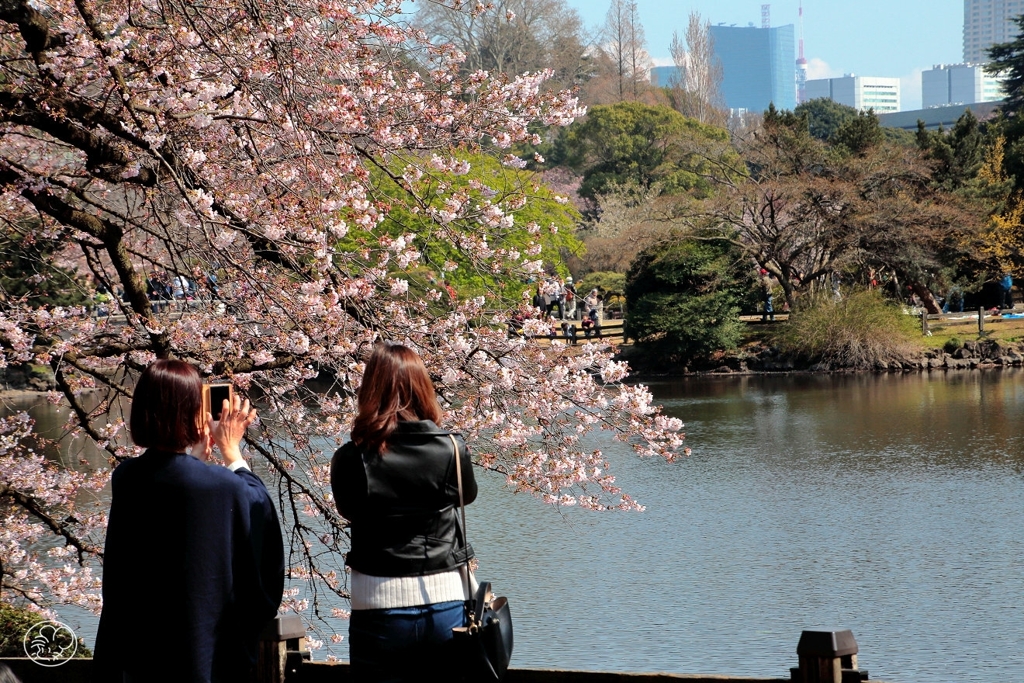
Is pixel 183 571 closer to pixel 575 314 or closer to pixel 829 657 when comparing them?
pixel 829 657

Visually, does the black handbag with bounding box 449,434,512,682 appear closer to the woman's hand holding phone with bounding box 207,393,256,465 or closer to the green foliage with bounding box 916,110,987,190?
the woman's hand holding phone with bounding box 207,393,256,465

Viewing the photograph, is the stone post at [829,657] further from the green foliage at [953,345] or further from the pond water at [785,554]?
the green foliage at [953,345]

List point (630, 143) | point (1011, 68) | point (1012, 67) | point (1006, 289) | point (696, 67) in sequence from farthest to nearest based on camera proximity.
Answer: point (696, 67), point (1011, 68), point (1012, 67), point (630, 143), point (1006, 289)

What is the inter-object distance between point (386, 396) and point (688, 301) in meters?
22.3

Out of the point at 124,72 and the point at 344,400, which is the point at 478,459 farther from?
the point at 124,72

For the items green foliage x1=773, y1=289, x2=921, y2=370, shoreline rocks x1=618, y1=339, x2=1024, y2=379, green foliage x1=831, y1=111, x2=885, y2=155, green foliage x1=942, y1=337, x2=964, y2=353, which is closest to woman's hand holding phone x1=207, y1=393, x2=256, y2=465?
green foliage x1=773, y1=289, x2=921, y2=370

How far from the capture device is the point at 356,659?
7.81ft

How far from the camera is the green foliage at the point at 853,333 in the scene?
23141 millimetres

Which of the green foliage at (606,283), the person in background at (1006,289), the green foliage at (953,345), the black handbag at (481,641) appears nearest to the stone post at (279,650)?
the black handbag at (481,641)

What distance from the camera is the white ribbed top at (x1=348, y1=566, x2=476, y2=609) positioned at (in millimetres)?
2357

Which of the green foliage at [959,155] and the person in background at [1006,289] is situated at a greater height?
the green foliage at [959,155]

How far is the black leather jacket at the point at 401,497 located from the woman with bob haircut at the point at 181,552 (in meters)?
0.19

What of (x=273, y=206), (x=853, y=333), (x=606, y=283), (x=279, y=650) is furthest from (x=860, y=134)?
(x=279, y=650)

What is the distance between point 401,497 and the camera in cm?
236
